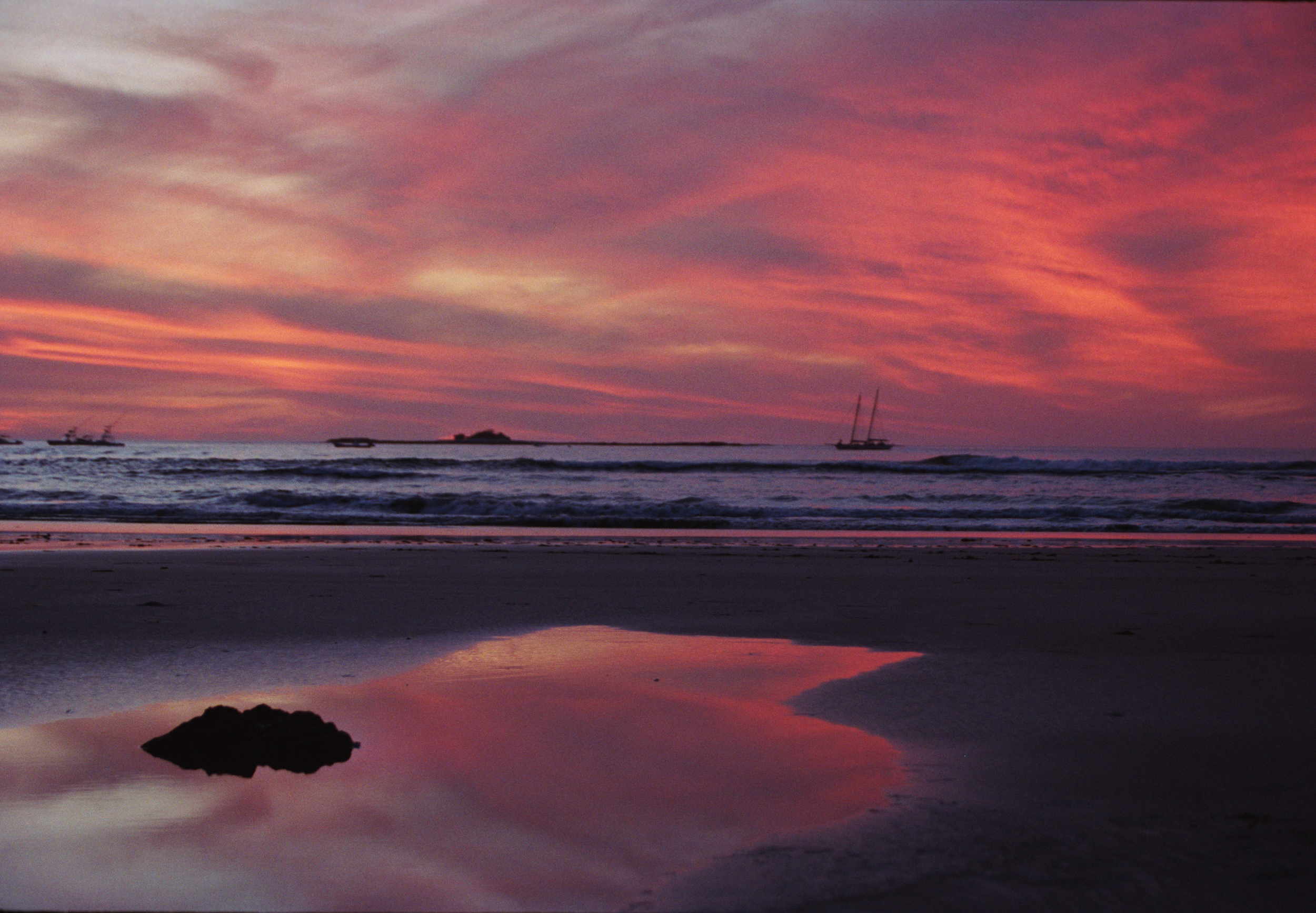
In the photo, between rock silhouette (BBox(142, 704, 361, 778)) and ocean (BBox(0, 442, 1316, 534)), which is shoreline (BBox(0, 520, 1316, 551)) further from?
rock silhouette (BBox(142, 704, 361, 778))

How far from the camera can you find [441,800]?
3127 millimetres

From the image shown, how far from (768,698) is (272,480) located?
3271 cm

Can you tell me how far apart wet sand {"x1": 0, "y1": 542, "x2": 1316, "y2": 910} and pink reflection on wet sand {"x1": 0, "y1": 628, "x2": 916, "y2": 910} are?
8.8 inches

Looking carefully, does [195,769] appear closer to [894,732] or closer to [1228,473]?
[894,732]

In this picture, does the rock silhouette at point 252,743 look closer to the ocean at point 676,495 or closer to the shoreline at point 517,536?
the shoreline at point 517,536

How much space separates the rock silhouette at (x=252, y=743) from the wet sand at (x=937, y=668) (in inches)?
39.6

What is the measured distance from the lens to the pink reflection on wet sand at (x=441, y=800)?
8.11ft

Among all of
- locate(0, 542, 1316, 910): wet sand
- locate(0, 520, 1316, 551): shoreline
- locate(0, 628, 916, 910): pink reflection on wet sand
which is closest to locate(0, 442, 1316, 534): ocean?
locate(0, 520, 1316, 551): shoreline

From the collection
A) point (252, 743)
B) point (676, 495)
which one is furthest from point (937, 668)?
point (676, 495)

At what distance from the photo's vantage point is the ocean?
21125 mm

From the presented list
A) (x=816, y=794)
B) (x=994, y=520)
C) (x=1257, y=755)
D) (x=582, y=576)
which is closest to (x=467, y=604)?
(x=582, y=576)

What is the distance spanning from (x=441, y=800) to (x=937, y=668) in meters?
3.31

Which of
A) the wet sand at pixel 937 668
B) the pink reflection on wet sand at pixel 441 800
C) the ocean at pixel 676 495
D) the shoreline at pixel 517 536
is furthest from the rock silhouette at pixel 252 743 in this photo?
the ocean at pixel 676 495

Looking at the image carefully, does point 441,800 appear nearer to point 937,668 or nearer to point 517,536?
point 937,668
